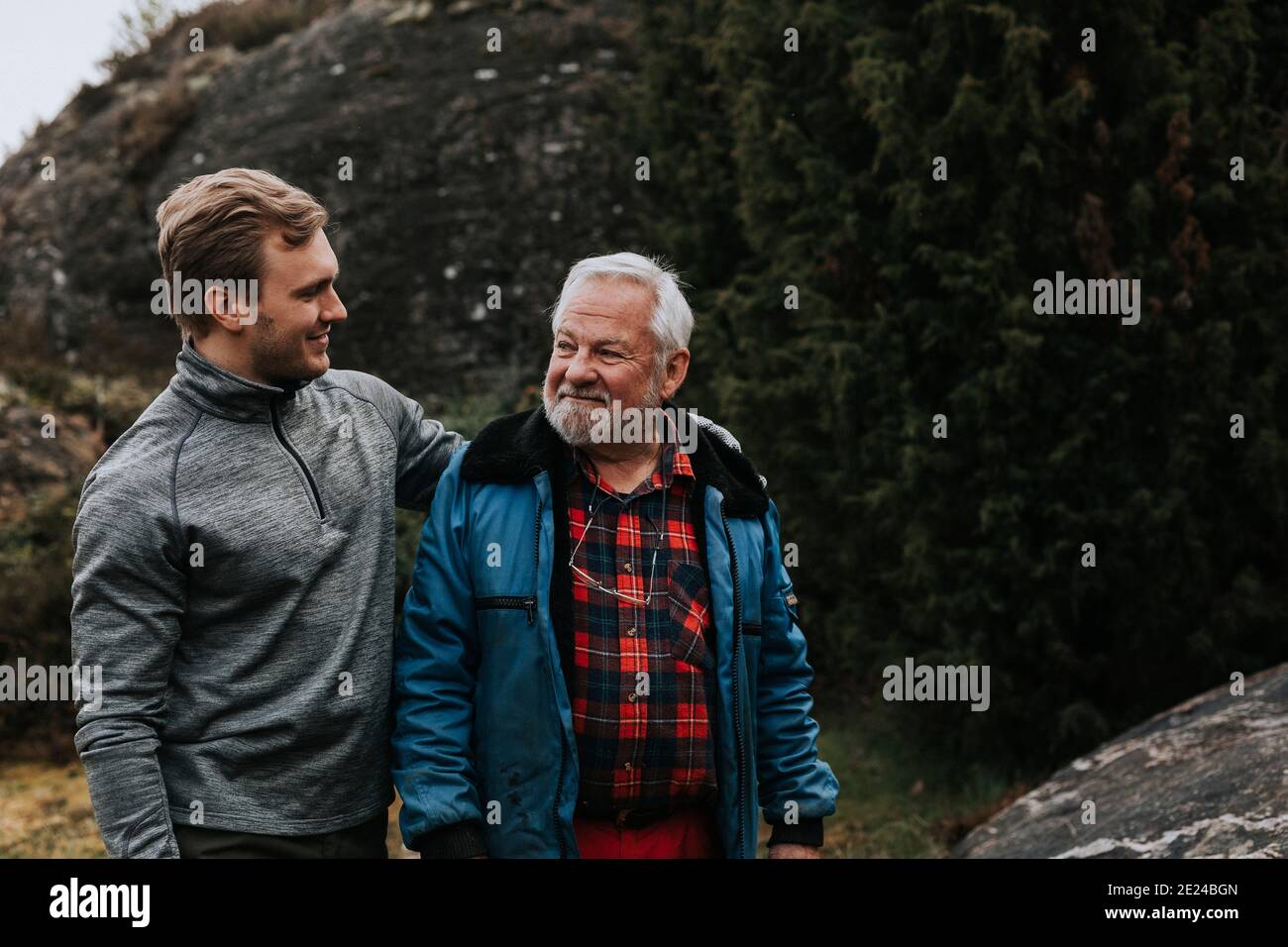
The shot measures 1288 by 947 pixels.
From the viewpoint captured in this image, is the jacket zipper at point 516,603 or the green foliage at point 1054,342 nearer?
the jacket zipper at point 516,603

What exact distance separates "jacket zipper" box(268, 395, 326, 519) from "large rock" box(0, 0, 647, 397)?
6.08 m

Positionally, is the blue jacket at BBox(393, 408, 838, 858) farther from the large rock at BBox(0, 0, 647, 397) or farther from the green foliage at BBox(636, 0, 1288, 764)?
the large rock at BBox(0, 0, 647, 397)

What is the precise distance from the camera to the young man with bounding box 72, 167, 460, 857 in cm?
224

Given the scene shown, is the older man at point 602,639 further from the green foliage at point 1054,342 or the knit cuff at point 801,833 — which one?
the green foliage at point 1054,342

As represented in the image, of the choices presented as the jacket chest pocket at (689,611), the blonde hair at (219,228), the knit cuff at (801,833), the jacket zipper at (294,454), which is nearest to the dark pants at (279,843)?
the jacket zipper at (294,454)

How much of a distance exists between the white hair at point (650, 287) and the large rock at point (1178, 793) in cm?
217

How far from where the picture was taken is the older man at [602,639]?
2.54 meters

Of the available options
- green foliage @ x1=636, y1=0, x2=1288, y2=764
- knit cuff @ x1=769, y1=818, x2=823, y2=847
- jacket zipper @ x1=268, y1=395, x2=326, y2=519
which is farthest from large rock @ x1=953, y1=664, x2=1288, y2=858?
jacket zipper @ x1=268, y1=395, x2=326, y2=519
